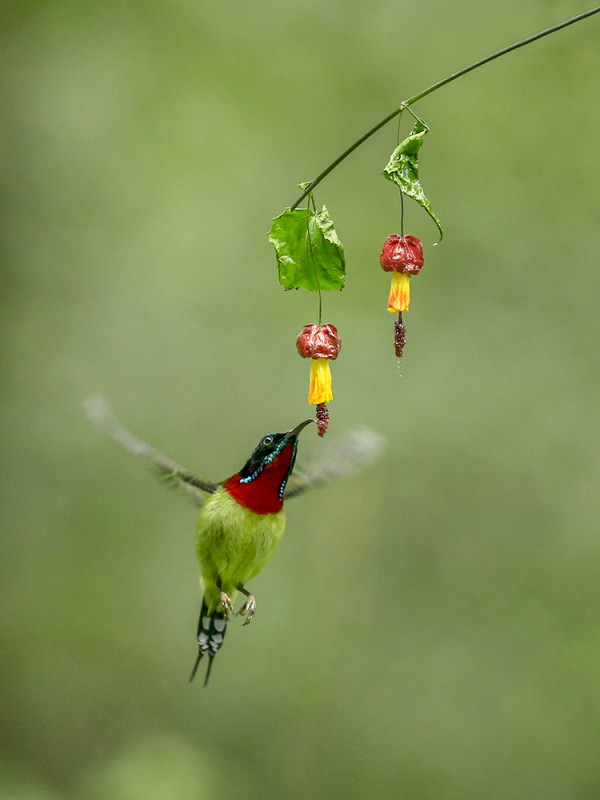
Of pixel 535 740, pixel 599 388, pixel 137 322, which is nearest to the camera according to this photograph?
pixel 535 740

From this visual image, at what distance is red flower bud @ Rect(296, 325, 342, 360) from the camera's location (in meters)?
2.03

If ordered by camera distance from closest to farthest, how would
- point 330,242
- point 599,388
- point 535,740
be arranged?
point 330,242, point 535,740, point 599,388

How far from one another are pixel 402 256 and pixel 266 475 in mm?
890

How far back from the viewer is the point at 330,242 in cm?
211

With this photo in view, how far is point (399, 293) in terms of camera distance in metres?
2.06

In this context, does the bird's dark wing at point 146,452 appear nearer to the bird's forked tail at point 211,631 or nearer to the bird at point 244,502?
the bird at point 244,502

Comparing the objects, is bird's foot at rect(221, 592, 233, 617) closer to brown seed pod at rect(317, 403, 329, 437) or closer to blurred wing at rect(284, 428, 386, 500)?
blurred wing at rect(284, 428, 386, 500)

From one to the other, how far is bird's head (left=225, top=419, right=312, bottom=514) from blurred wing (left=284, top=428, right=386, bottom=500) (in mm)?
109

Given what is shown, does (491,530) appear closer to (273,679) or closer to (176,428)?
(273,679)

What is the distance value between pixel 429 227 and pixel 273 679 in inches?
132

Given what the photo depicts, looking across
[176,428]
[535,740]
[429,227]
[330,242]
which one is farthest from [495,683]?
[330,242]

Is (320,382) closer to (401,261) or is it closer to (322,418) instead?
(322,418)

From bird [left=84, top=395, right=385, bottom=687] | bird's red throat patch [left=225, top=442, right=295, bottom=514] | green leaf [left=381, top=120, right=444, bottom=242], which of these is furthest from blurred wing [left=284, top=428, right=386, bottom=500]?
green leaf [left=381, top=120, right=444, bottom=242]

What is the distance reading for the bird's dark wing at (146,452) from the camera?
244cm
